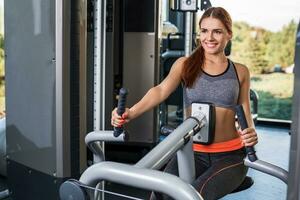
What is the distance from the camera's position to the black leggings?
1.59 meters

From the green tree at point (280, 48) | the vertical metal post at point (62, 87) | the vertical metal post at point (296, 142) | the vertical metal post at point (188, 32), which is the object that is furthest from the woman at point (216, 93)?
the green tree at point (280, 48)

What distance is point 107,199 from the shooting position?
2.94 meters

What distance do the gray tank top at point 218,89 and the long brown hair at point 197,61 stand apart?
30 mm

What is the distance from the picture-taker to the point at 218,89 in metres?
1.78

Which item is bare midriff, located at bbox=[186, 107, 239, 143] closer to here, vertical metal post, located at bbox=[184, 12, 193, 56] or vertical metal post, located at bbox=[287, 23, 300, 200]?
vertical metal post, located at bbox=[287, 23, 300, 200]

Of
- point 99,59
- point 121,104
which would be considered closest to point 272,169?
point 121,104

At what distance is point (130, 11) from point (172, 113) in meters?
2.58

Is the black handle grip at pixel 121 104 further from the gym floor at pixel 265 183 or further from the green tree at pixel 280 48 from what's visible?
the green tree at pixel 280 48

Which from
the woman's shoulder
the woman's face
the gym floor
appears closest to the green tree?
the gym floor

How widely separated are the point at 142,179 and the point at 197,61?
89 cm

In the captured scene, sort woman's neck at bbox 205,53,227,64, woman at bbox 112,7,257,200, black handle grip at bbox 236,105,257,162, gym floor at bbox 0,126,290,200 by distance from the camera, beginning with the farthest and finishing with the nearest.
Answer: gym floor at bbox 0,126,290,200, woman's neck at bbox 205,53,227,64, woman at bbox 112,7,257,200, black handle grip at bbox 236,105,257,162

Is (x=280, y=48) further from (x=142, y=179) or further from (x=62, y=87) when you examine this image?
(x=142, y=179)

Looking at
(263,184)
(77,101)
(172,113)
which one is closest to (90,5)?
(77,101)

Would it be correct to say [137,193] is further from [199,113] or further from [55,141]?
[199,113]
